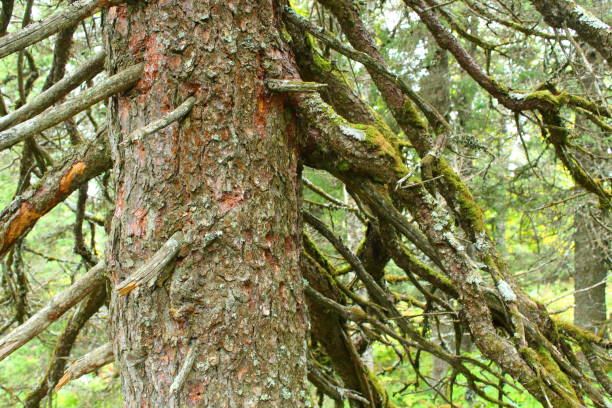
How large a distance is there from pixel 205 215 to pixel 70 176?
846mm

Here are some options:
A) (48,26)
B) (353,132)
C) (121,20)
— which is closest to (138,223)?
(48,26)

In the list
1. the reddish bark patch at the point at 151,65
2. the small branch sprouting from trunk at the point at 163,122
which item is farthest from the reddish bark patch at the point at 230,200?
the reddish bark patch at the point at 151,65

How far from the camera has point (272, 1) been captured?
2.33m

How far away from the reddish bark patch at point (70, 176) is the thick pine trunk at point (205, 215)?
33cm

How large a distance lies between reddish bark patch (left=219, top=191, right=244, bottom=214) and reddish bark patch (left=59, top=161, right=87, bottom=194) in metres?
0.85

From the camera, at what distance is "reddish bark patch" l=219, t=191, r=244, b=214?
6.39 feet

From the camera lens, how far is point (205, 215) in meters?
1.92

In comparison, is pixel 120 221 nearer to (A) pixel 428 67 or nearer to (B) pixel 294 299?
(B) pixel 294 299

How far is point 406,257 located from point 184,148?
1.74 metres

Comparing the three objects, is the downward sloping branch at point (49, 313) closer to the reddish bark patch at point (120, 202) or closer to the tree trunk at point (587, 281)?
the reddish bark patch at point (120, 202)

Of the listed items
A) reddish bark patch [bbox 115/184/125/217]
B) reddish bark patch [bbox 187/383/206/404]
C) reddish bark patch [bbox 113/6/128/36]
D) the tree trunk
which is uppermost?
reddish bark patch [bbox 113/6/128/36]

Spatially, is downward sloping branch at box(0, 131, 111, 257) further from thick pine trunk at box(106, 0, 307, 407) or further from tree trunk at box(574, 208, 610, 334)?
tree trunk at box(574, 208, 610, 334)

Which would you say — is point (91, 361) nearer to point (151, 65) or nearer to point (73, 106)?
point (73, 106)

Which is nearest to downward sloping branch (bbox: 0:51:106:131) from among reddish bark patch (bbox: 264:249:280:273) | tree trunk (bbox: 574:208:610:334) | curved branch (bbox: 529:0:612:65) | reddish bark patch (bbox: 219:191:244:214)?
reddish bark patch (bbox: 219:191:244:214)
